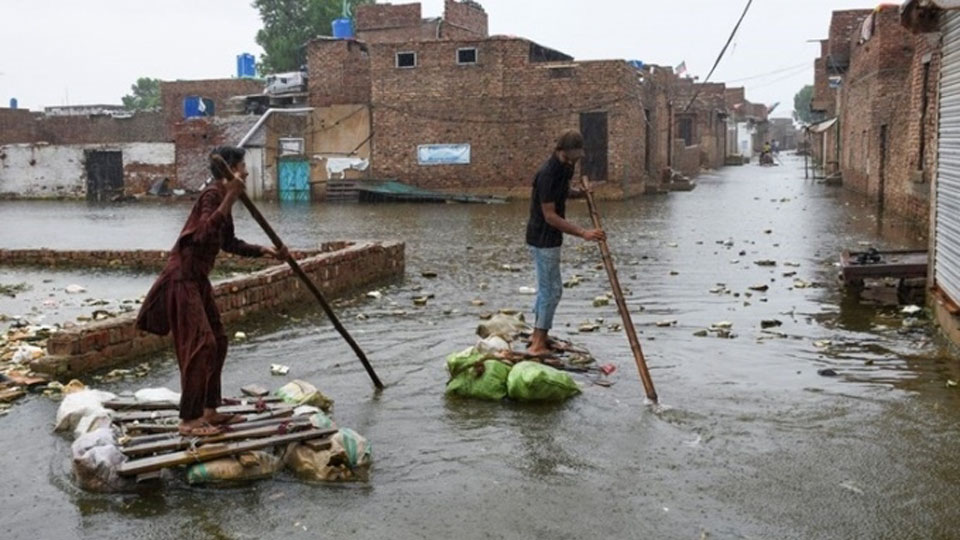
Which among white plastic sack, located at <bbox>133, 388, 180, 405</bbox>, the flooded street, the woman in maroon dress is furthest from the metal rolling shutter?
white plastic sack, located at <bbox>133, 388, 180, 405</bbox>

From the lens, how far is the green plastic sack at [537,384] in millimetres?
6301

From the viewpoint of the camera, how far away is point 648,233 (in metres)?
18.0

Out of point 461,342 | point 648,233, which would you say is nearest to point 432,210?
point 648,233

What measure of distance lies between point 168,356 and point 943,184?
7331 mm

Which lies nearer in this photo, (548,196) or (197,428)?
(197,428)

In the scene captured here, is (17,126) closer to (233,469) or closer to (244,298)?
(244,298)

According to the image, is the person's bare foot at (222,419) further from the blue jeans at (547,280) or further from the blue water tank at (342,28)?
the blue water tank at (342,28)

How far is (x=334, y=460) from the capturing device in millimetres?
4992

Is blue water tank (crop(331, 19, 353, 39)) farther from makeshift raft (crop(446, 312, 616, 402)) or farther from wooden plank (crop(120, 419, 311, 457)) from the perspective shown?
wooden plank (crop(120, 419, 311, 457))

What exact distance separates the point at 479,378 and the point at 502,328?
1668mm

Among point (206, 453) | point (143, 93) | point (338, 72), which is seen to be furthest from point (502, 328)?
point (143, 93)

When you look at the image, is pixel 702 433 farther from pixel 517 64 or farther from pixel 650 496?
pixel 517 64

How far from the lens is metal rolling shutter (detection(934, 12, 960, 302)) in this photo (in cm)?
812

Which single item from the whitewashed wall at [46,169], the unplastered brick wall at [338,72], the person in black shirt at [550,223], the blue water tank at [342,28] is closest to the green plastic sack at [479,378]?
the person in black shirt at [550,223]
